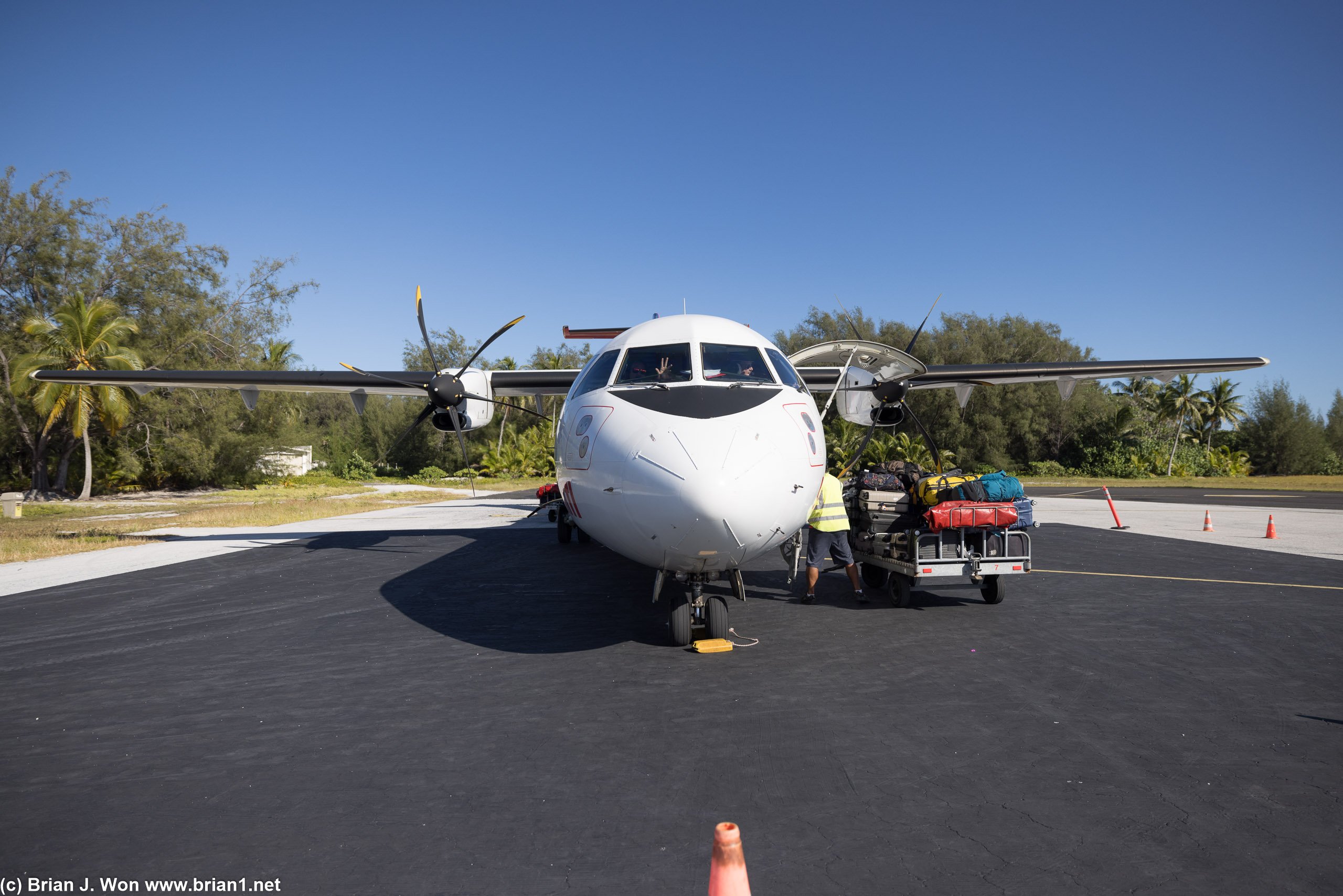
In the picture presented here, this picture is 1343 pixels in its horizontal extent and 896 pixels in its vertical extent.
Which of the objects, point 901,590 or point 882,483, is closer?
point 901,590

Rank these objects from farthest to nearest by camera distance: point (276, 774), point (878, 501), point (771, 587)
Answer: point (771, 587), point (878, 501), point (276, 774)

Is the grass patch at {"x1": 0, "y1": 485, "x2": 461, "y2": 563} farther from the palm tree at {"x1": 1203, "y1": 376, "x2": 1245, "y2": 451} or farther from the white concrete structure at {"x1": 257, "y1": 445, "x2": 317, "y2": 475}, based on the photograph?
the palm tree at {"x1": 1203, "y1": 376, "x2": 1245, "y2": 451}

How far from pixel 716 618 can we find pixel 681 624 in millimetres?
321

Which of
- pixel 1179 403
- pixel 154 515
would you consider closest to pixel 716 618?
pixel 154 515

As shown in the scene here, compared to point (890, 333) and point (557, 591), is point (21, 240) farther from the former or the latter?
point (890, 333)

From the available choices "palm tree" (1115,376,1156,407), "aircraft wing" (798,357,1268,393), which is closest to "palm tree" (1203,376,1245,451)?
"palm tree" (1115,376,1156,407)

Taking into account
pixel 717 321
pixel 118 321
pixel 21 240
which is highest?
pixel 21 240

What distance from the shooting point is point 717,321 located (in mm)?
6984

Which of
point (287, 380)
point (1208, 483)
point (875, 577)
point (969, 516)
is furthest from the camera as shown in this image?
point (1208, 483)

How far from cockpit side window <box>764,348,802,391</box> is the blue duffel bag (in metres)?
2.56

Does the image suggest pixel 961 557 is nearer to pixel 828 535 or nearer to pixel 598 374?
pixel 828 535

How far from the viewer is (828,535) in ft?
27.0

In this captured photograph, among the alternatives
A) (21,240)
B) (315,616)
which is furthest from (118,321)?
(315,616)

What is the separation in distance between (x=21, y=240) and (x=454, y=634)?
39.5 metres
